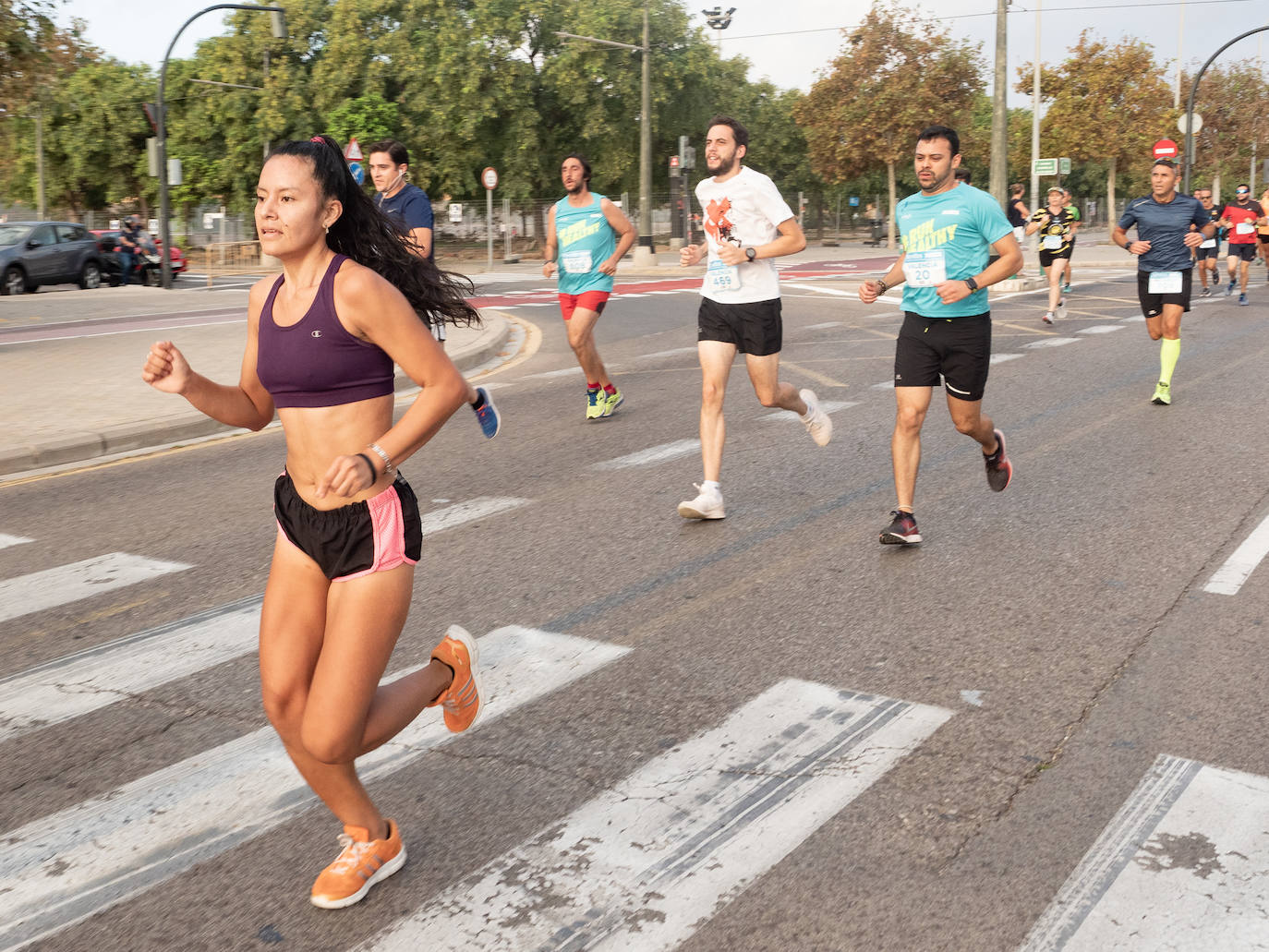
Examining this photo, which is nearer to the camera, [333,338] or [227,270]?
[333,338]

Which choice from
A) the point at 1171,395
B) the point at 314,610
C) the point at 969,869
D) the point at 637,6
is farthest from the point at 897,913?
the point at 637,6

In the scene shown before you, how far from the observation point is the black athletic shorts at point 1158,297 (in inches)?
409

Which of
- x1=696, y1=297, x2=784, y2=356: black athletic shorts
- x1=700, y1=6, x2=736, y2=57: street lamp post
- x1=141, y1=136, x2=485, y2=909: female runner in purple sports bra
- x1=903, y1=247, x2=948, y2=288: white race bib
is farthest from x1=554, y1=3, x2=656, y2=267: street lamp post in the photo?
x1=141, y1=136, x2=485, y2=909: female runner in purple sports bra

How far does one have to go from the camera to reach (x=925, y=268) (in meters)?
6.44

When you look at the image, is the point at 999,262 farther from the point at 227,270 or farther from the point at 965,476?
the point at 227,270

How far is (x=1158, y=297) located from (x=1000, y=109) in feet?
49.0

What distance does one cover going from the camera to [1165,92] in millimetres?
46250

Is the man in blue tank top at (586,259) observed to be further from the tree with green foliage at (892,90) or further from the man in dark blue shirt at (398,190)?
the tree with green foliage at (892,90)

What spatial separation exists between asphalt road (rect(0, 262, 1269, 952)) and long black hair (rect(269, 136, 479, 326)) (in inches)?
54.4

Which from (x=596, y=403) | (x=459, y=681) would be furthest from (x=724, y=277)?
(x=459, y=681)

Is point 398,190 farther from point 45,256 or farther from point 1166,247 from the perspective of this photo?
point 45,256

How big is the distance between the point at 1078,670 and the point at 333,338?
2915 mm

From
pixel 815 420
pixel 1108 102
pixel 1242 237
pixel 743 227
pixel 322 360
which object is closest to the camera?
pixel 322 360

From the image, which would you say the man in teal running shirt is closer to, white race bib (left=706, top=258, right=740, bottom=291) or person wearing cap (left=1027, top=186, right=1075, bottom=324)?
white race bib (left=706, top=258, right=740, bottom=291)
